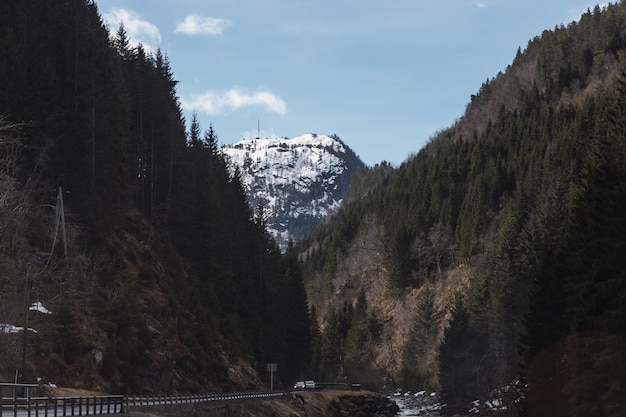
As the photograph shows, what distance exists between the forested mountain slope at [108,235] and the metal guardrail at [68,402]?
3.99 m

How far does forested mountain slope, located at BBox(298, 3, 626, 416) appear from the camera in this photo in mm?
31406

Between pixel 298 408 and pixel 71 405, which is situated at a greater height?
pixel 71 405

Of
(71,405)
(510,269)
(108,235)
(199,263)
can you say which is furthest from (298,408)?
(71,405)

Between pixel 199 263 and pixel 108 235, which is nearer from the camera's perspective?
pixel 108 235

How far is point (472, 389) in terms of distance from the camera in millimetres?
89438

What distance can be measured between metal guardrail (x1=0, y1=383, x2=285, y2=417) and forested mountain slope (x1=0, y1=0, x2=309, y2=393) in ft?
13.1

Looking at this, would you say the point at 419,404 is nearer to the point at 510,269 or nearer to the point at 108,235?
the point at 510,269

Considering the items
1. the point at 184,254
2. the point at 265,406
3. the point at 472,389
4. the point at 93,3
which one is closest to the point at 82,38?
the point at 93,3

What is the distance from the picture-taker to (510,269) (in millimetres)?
84062

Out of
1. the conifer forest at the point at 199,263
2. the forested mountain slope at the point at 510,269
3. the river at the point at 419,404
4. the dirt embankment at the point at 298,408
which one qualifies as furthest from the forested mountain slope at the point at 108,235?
the forested mountain slope at the point at 510,269

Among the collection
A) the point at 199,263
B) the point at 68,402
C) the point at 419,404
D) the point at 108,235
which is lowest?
the point at 419,404

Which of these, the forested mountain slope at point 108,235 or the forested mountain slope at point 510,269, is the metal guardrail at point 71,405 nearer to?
the forested mountain slope at point 108,235

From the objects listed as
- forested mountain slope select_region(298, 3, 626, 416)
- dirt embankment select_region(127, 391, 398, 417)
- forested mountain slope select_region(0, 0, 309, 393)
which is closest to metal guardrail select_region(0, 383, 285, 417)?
dirt embankment select_region(127, 391, 398, 417)

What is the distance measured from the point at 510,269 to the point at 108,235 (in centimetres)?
4666
